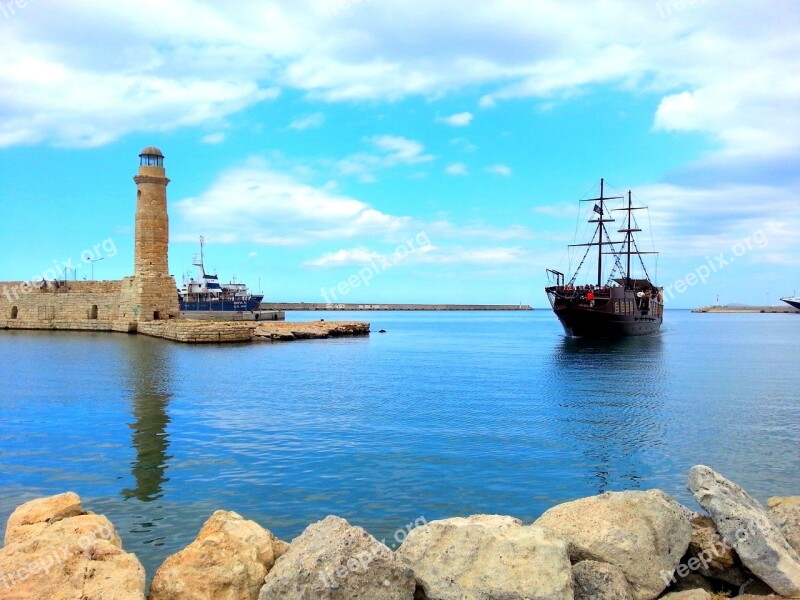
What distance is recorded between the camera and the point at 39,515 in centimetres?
617

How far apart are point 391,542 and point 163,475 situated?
4.73m

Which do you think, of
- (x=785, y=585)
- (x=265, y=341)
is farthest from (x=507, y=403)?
(x=265, y=341)

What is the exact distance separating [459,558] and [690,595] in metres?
2.17

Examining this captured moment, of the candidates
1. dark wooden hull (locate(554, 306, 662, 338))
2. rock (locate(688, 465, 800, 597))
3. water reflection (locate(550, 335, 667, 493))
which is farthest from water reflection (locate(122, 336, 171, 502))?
dark wooden hull (locate(554, 306, 662, 338))

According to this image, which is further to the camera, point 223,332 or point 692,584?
point 223,332

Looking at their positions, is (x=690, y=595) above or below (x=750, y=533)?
below

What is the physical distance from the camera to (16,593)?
475 centimetres

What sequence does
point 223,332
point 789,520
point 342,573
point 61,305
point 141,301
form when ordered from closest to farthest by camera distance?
point 342,573 < point 789,520 < point 223,332 < point 141,301 < point 61,305

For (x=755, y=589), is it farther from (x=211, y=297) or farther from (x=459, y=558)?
(x=211, y=297)

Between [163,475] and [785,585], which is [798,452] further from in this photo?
[163,475]

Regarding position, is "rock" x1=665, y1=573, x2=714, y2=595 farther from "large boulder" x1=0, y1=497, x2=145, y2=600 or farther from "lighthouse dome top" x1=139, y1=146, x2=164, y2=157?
"lighthouse dome top" x1=139, y1=146, x2=164, y2=157

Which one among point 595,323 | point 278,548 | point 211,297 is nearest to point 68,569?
point 278,548

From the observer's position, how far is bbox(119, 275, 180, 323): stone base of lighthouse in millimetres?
44719

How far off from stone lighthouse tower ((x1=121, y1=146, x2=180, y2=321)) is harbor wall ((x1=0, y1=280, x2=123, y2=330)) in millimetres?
4163
